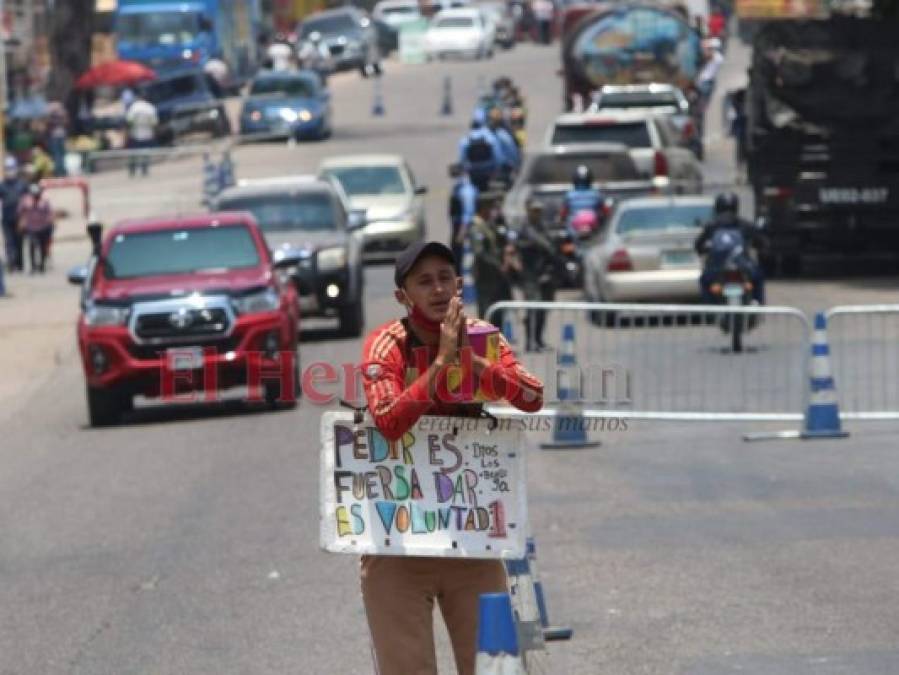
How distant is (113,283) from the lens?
67.5ft

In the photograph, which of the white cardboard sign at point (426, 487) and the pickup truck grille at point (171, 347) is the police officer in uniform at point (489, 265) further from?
the white cardboard sign at point (426, 487)

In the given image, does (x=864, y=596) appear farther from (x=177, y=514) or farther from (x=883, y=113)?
(x=883, y=113)

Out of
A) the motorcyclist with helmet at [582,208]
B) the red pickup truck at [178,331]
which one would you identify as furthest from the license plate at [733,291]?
the motorcyclist with helmet at [582,208]

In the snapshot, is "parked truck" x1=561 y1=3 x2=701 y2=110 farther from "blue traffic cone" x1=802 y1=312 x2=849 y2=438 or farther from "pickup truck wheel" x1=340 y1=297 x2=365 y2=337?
"blue traffic cone" x1=802 y1=312 x2=849 y2=438

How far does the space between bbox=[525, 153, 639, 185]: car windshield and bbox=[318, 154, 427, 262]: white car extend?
112 inches

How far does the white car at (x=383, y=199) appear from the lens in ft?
113

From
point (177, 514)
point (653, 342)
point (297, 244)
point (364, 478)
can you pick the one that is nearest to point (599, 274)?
point (297, 244)

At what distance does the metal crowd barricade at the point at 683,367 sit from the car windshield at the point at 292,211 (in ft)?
23.4

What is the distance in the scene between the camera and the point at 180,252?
2108 cm

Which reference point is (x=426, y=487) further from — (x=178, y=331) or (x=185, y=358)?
(x=178, y=331)

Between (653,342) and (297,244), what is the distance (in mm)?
7673

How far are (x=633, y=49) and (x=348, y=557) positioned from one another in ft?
128

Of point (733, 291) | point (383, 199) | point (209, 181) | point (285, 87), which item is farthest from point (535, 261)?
point (285, 87)

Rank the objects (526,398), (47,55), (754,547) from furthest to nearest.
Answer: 1. (47,55)
2. (754,547)
3. (526,398)
